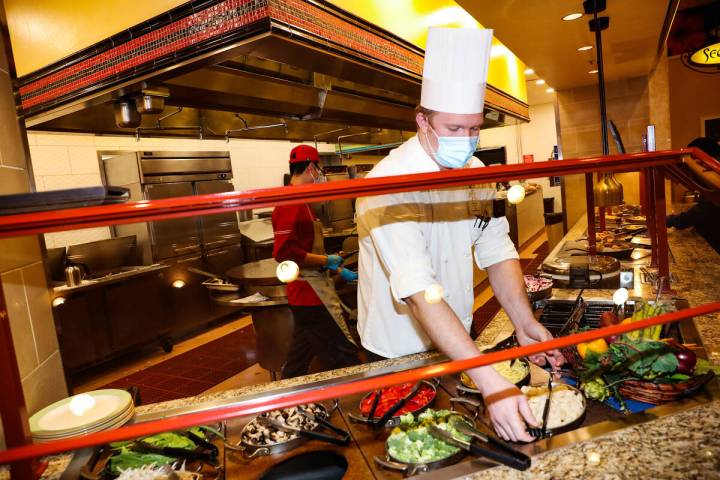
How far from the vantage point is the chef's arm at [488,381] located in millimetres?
1177

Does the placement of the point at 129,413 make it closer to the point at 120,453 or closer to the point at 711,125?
the point at 120,453

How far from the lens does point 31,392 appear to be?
1507 mm

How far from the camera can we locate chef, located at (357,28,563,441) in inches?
56.3

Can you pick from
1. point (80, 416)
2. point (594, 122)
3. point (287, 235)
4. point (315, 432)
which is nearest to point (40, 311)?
point (80, 416)

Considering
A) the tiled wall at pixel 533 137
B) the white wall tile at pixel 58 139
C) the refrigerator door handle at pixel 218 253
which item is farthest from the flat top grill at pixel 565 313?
the tiled wall at pixel 533 137

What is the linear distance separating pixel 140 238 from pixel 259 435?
5757mm

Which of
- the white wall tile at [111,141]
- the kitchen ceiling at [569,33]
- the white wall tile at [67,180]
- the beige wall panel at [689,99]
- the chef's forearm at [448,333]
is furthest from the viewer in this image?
the beige wall panel at [689,99]

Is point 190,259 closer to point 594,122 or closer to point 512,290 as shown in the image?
point 512,290

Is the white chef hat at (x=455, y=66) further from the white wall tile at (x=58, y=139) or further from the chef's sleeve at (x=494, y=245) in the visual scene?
the white wall tile at (x=58, y=139)

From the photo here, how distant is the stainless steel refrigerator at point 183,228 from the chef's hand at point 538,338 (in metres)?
5.52

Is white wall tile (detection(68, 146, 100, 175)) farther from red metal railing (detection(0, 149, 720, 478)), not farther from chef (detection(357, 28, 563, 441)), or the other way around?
red metal railing (detection(0, 149, 720, 478))

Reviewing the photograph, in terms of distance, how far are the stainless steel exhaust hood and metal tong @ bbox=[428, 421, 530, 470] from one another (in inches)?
66.5

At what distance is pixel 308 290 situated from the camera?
3.61 m

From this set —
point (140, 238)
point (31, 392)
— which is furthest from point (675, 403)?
point (140, 238)
